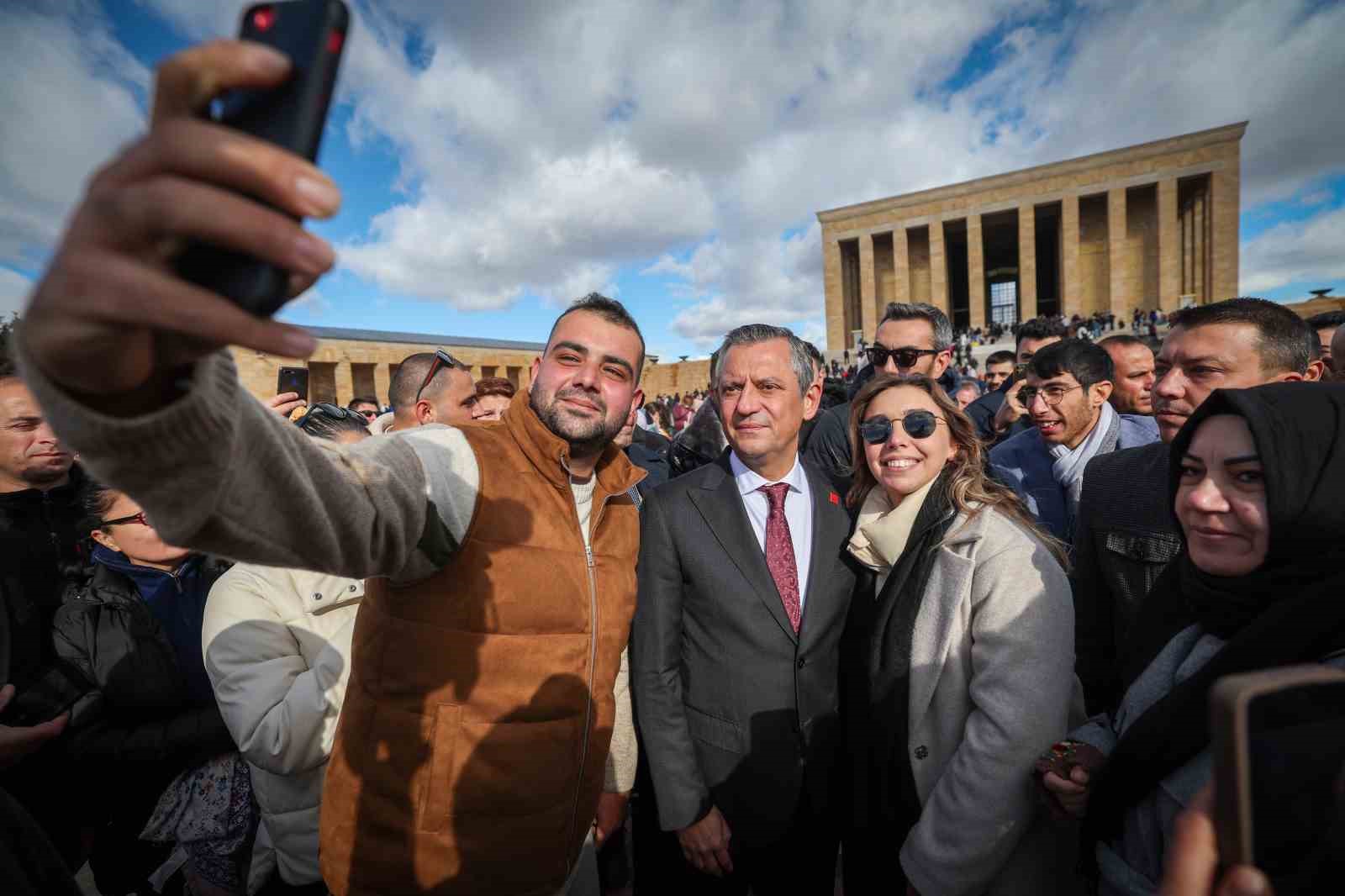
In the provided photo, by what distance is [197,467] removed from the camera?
723mm

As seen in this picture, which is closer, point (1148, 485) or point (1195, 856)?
point (1195, 856)

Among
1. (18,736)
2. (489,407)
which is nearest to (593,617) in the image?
(18,736)

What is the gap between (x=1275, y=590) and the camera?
4.05ft

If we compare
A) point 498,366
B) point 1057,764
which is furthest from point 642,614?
point 498,366

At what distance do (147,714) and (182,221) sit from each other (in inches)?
102

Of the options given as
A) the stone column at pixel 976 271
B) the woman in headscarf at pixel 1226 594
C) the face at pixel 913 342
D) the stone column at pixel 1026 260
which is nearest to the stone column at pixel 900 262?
the stone column at pixel 976 271

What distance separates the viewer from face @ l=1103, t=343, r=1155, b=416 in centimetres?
384

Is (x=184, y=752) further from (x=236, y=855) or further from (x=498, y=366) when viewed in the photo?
(x=498, y=366)

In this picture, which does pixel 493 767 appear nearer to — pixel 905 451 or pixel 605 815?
pixel 605 815

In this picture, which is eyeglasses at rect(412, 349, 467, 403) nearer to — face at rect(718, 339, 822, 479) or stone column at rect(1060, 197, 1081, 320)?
face at rect(718, 339, 822, 479)

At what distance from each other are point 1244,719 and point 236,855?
3.23 metres

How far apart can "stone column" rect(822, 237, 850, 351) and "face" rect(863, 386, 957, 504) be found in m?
32.9

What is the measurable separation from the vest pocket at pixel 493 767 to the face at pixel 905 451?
1.52 meters

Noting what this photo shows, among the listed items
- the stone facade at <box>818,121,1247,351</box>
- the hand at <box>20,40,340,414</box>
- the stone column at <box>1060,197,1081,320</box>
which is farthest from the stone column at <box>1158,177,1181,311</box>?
the hand at <box>20,40,340,414</box>
